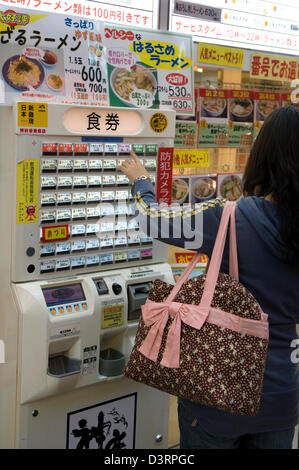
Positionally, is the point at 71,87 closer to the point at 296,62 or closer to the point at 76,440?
the point at 76,440

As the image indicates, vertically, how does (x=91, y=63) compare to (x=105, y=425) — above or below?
above

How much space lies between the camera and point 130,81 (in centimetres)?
258

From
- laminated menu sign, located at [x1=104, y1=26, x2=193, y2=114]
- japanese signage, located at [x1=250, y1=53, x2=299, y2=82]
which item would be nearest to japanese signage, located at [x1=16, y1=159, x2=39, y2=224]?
laminated menu sign, located at [x1=104, y1=26, x2=193, y2=114]

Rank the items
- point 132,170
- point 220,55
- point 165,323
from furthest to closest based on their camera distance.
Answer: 1. point 220,55
2. point 132,170
3. point 165,323

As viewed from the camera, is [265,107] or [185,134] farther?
[265,107]

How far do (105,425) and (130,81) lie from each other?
5.60 feet

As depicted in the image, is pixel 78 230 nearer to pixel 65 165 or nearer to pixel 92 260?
pixel 92 260

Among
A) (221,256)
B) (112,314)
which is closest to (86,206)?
(112,314)

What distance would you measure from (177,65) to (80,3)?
22.5 inches

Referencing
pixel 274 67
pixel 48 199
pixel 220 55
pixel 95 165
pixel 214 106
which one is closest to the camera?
pixel 48 199

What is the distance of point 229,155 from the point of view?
359 centimetres

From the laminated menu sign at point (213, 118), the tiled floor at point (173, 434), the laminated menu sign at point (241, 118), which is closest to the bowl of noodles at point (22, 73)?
the laminated menu sign at point (213, 118)

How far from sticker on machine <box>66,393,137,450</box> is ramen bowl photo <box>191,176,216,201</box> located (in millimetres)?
1363

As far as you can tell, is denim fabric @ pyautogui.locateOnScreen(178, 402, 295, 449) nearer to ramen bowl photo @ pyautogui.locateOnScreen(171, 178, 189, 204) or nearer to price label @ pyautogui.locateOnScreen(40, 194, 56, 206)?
price label @ pyautogui.locateOnScreen(40, 194, 56, 206)
